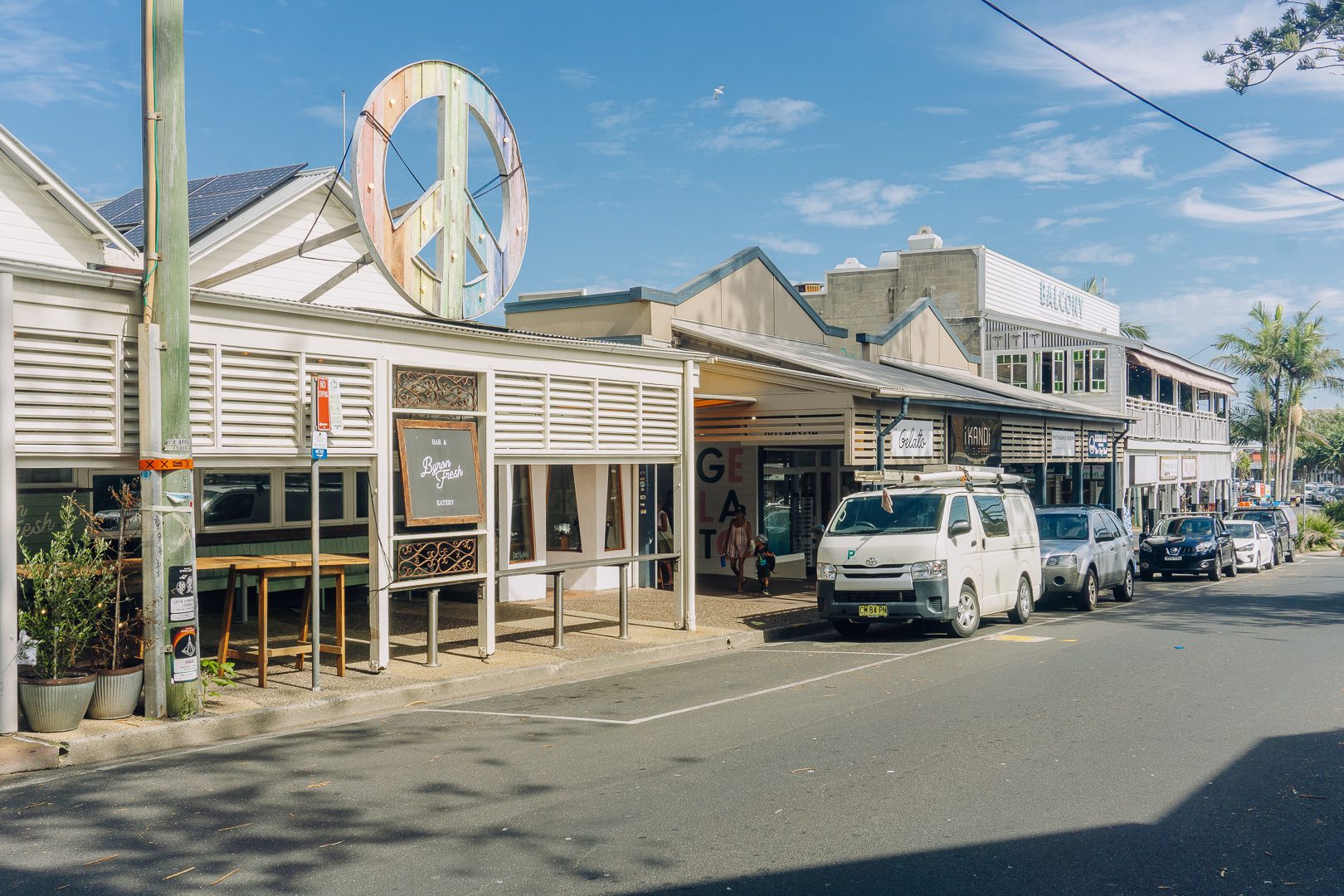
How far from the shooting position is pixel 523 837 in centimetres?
640

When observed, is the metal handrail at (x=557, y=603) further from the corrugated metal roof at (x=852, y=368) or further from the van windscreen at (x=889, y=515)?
the corrugated metal roof at (x=852, y=368)

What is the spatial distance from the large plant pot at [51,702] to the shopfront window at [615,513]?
37.1 ft

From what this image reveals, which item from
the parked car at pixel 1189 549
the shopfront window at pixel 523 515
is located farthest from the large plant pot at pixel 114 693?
the parked car at pixel 1189 549

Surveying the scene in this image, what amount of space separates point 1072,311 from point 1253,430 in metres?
19.7

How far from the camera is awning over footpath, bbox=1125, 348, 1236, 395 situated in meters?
42.3

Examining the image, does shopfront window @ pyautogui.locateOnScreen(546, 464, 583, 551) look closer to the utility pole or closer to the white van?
the white van

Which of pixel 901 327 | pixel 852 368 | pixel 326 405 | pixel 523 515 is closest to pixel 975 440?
pixel 852 368

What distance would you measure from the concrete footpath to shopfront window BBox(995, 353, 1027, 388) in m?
24.7

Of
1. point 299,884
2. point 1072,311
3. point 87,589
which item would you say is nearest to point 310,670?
point 87,589

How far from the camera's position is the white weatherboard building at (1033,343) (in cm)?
4112

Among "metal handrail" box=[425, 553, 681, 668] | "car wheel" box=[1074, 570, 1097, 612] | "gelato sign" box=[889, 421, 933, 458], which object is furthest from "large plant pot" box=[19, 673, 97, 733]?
"car wheel" box=[1074, 570, 1097, 612]

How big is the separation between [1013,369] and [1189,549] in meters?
15.9

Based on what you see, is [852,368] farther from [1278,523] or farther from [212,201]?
[1278,523]

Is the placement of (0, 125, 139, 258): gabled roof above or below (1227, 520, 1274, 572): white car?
above
